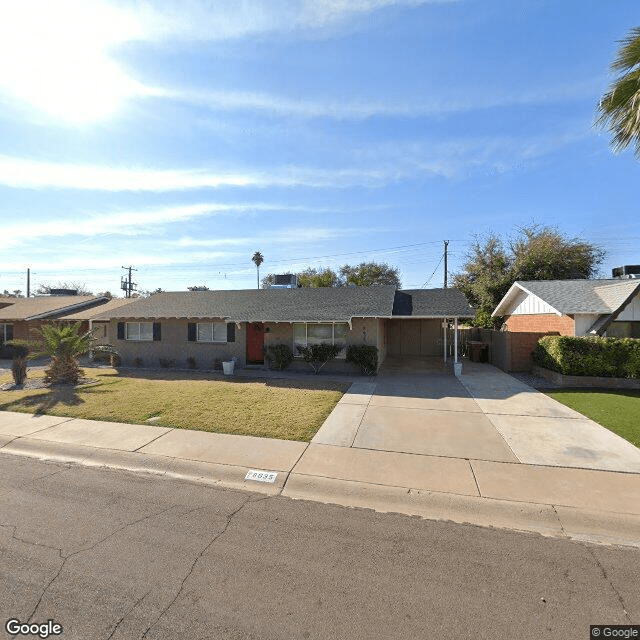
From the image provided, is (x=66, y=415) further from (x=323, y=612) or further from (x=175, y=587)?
(x=323, y=612)

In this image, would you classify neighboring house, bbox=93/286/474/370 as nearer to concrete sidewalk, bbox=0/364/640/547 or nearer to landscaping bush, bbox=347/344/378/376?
landscaping bush, bbox=347/344/378/376

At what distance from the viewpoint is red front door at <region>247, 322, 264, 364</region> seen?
52.0 ft

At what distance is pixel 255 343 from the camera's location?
16016 millimetres

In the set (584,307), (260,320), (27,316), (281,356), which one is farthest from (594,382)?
(27,316)

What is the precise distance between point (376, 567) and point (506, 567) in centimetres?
130

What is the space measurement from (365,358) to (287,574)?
428 inches

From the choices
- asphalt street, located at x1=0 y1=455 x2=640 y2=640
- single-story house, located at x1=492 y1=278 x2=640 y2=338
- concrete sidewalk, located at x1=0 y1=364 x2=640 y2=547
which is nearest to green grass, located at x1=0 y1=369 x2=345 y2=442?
concrete sidewalk, located at x1=0 y1=364 x2=640 y2=547

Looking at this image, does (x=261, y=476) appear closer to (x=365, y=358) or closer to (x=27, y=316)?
(x=365, y=358)

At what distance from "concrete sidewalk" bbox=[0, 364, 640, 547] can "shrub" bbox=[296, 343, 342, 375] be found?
4.98 m

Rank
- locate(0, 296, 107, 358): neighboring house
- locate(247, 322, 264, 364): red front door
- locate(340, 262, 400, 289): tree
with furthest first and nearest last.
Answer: locate(340, 262, 400, 289): tree, locate(0, 296, 107, 358): neighboring house, locate(247, 322, 264, 364): red front door

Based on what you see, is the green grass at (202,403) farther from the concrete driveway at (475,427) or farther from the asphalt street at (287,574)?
the asphalt street at (287,574)

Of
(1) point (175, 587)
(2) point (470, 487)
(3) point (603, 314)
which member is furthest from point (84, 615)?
(3) point (603, 314)

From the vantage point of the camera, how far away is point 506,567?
3.46m

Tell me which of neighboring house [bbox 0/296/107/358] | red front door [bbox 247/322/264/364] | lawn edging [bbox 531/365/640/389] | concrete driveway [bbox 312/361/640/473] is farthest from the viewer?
neighboring house [bbox 0/296/107/358]
